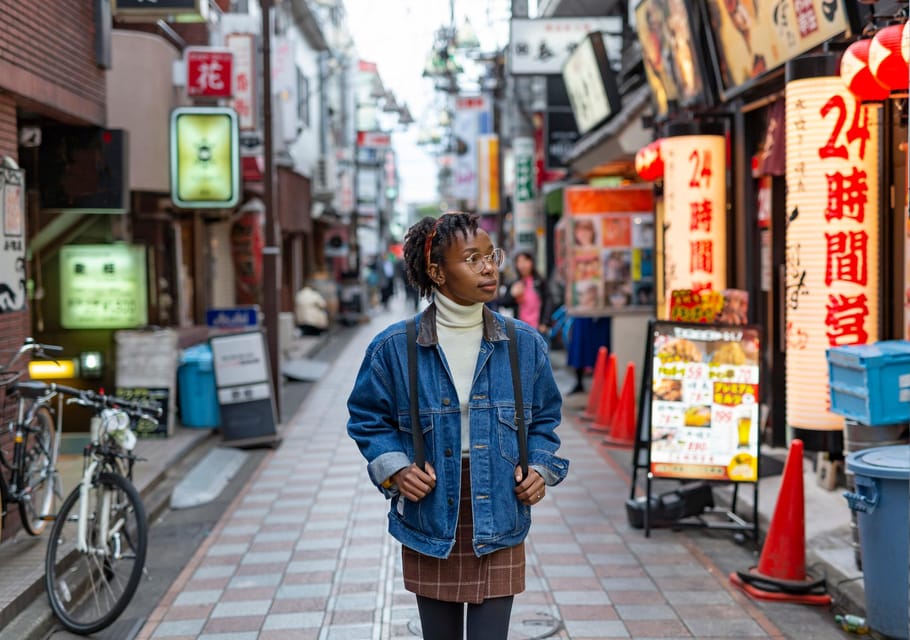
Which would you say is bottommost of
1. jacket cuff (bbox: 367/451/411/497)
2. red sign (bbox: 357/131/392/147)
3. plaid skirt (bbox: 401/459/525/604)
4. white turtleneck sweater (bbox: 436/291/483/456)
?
plaid skirt (bbox: 401/459/525/604)

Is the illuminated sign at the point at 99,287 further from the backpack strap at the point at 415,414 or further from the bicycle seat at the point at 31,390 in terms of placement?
the backpack strap at the point at 415,414

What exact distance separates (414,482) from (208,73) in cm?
1132

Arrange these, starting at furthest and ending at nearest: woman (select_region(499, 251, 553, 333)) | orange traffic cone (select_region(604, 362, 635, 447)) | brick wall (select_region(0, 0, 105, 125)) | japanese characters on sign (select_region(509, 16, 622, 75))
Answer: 1. japanese characters on sign (select_region(509, 16, 622, 75))
2. woman (select_region(499, 251, 553, 333))
3. orange traffic cone (select_region(604, 362, 635, 447))
4. brick wall (select_region(0, 0, 105, 125))

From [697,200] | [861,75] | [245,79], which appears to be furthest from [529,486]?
[245,79]

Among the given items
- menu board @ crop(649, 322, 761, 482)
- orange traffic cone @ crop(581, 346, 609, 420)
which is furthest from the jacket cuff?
orange traffic cone @ crop(581, 346, 609, 420)

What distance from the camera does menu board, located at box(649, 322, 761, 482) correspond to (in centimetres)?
809

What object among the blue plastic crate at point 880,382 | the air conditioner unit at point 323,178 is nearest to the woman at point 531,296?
the blue plastic crate at point 880,382

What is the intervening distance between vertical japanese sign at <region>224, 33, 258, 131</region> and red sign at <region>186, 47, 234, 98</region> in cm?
260

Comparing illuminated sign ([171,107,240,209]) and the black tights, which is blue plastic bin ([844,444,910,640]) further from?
illuminated sign ([171,107,240,209])

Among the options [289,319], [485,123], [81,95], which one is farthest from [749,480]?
[485,123]

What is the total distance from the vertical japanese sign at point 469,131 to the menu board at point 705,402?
3285 centimetres

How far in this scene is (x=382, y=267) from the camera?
44906 millimetres

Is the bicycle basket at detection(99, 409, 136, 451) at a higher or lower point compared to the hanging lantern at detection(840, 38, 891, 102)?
lower

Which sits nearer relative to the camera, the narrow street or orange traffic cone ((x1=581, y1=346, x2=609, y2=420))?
Answer: the narrow street
